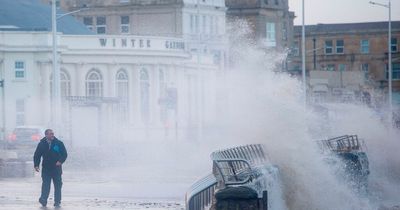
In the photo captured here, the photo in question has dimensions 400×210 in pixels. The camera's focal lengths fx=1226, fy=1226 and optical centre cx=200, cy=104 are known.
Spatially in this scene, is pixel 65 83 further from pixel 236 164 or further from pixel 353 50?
pixel 353 50

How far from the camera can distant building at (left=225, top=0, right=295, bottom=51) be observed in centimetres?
10562

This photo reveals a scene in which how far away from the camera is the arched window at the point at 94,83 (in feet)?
220

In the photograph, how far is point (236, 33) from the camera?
332 ft

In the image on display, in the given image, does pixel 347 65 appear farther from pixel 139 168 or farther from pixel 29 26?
pixel 139 168

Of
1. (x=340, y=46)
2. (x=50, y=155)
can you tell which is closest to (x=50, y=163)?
(x=50, y=155)

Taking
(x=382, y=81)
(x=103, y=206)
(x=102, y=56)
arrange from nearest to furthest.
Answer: (x=103, y=206), (x=102, y=56), (x=382, y=81)

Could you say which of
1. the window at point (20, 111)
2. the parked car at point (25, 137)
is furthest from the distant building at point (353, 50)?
the parked car at point (25, 137)

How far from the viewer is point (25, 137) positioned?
53531mm

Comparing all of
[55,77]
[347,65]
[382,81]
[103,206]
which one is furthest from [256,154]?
[347,65]

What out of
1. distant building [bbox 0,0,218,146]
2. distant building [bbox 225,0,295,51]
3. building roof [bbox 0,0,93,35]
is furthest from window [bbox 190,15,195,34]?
distant building [bbox 0,0,218,146]

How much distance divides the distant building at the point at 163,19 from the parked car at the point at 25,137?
32.5 m

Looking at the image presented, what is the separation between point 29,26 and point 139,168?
35147 millimetres

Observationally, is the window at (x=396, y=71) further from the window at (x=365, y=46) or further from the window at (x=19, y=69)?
the window at (x=19, y=69)

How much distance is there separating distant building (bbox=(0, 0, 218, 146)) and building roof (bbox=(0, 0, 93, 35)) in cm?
13
